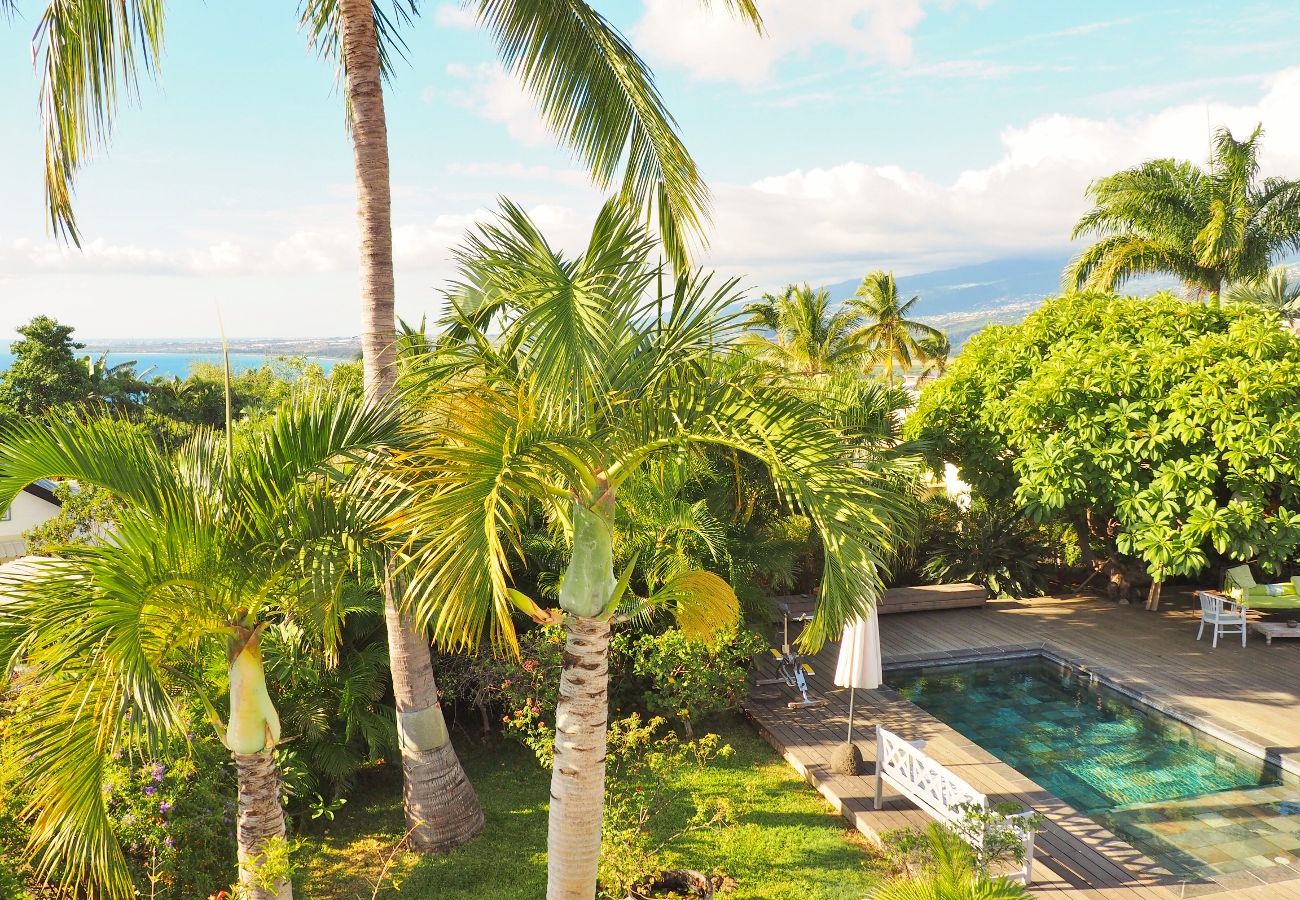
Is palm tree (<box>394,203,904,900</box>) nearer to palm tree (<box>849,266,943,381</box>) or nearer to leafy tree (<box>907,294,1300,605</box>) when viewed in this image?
leafy tree (<box>907,294,1300,605</box>)

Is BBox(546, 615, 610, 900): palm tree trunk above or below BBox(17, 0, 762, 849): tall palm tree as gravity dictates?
below

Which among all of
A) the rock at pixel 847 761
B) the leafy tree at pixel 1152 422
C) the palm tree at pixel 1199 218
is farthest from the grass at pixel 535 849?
the palm tree at pixel 1199 218

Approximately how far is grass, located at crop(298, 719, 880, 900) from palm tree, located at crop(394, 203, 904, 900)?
201 cm

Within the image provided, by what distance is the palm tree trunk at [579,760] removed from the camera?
15.3 feet

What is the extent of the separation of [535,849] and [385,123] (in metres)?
5.75

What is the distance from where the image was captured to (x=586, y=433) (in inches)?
175

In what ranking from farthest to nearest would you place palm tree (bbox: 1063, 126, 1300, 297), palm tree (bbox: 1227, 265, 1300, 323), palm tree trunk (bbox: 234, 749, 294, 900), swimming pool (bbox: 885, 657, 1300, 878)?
1. palm tree (bbox: 1227, 265, 1300, 323)
2. palm tree (bbox: 1063, 126, 1300, 297)
3. swimming pool (bbox: 885, 657, 1300, 878)
4. palm tree trunk (bbox: 234, 749, 294, 900)

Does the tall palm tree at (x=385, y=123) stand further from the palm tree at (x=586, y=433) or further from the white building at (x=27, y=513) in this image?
the white building at (x=27, y=513)

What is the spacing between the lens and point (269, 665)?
7.31 m

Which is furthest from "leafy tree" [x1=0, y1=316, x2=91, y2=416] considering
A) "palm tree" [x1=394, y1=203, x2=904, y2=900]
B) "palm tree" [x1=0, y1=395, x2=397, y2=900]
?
"palm tree" [x1=394, y1=203, x2=904, y2=900]

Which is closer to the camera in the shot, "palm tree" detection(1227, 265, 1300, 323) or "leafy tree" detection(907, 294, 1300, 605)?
"leafy tree" detection(907, 294, 1300, 605)

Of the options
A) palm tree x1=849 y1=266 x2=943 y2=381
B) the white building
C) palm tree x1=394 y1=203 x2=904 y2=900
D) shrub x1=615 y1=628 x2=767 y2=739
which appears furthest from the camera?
palm tree x1=849 y1=266 x2=943 y2=381

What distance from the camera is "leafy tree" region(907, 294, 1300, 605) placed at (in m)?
10.3

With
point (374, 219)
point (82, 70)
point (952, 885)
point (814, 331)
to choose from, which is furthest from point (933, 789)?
point (814, 331)
